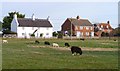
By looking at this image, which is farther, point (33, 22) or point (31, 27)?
point (33, 22)

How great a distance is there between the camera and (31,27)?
103250mm

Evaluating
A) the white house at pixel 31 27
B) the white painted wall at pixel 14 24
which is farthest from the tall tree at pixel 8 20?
the white house at pixel 31 27

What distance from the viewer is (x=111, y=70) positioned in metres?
15.2

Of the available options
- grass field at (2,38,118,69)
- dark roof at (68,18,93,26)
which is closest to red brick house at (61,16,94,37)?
dark roof at (68,18,93,26)

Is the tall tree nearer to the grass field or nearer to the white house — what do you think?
the white house

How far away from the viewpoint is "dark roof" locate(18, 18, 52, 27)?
102 metres

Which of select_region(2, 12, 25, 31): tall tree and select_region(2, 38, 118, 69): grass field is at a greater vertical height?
select_region(2, 12, 25, 31): tall tree

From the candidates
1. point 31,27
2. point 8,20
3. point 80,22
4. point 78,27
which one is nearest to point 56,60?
point 31,27

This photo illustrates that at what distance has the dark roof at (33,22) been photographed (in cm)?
10226

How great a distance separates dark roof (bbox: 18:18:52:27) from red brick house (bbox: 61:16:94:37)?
935 centimetres

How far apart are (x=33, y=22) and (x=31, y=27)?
2421 millimetres

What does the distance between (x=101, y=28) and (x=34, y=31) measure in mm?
37436

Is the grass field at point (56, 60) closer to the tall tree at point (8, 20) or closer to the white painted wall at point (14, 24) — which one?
the white painted wall at point (14, 24)

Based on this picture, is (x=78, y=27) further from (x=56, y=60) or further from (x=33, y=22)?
(x=56, y=60)
